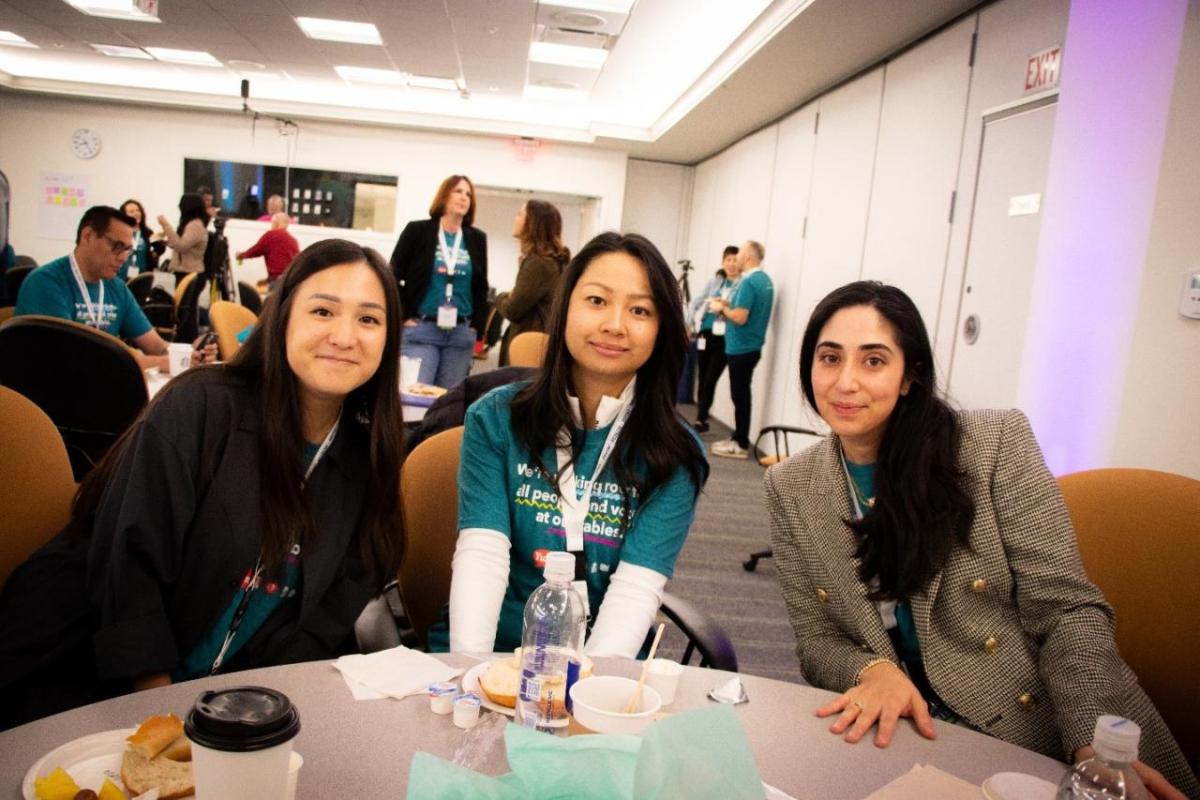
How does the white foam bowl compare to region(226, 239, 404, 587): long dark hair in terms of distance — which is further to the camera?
region(226, 239, 404, 587): long dark hair

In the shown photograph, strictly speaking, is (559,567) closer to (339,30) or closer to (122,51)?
(339,30)

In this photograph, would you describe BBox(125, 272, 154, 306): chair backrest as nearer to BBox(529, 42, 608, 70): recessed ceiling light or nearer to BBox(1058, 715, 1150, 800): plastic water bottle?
BBox(529, 42, 608, 70): recessed ceiling light

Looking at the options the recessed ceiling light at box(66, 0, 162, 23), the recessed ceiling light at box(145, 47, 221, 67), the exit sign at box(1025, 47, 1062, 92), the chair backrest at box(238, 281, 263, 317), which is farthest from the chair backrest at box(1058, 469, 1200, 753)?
the recessed ceiling light at box(145, 47, 221, 67)

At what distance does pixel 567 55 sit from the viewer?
26.2 ft

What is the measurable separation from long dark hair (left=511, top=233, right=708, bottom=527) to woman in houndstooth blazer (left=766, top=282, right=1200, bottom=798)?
0.75ft

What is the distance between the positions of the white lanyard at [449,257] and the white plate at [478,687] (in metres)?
3.88

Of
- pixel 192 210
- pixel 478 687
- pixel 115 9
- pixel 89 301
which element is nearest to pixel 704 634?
pixel 478 687

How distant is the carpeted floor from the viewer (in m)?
3.31

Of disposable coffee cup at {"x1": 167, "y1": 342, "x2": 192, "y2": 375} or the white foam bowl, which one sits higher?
disposable coffee cup at {"x1": 167, "y1": 342, "x2": 192, "y2": 375}

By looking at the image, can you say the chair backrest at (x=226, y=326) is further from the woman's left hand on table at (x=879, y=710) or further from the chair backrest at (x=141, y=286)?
the chair backrest at (x=141, y=286)

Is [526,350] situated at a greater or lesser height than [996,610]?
greater

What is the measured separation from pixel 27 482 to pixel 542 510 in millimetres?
933

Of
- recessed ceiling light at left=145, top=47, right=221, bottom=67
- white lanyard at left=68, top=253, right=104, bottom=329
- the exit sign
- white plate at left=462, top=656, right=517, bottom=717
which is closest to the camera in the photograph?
white plate at left=462, top=656, right=517, bottom=717

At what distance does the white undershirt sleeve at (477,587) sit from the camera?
1520mm
